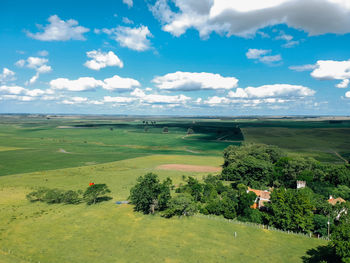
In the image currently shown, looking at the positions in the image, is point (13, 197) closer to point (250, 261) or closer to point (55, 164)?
point (55, 164)

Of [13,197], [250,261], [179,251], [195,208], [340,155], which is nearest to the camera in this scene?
[250,261]

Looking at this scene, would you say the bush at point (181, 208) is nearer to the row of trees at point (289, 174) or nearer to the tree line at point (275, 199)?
the tree line at point (275, 199)

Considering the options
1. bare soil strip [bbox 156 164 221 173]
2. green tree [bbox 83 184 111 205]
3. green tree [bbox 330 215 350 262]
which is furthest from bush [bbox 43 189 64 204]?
green tree [bbox 330 215 350 262]

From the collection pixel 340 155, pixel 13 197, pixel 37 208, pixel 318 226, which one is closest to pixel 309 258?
pixel 318 226

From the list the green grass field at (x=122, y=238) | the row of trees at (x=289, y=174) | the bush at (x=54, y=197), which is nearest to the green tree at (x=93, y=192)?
the green grass field at (x=122, y=238)

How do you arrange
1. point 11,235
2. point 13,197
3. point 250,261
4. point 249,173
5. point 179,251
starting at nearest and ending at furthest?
1. point 250,261
2. point 179,251
3. point 11,235
4. point 13,197
5. point 249,173

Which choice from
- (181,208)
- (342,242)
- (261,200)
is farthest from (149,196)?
(342,242)
